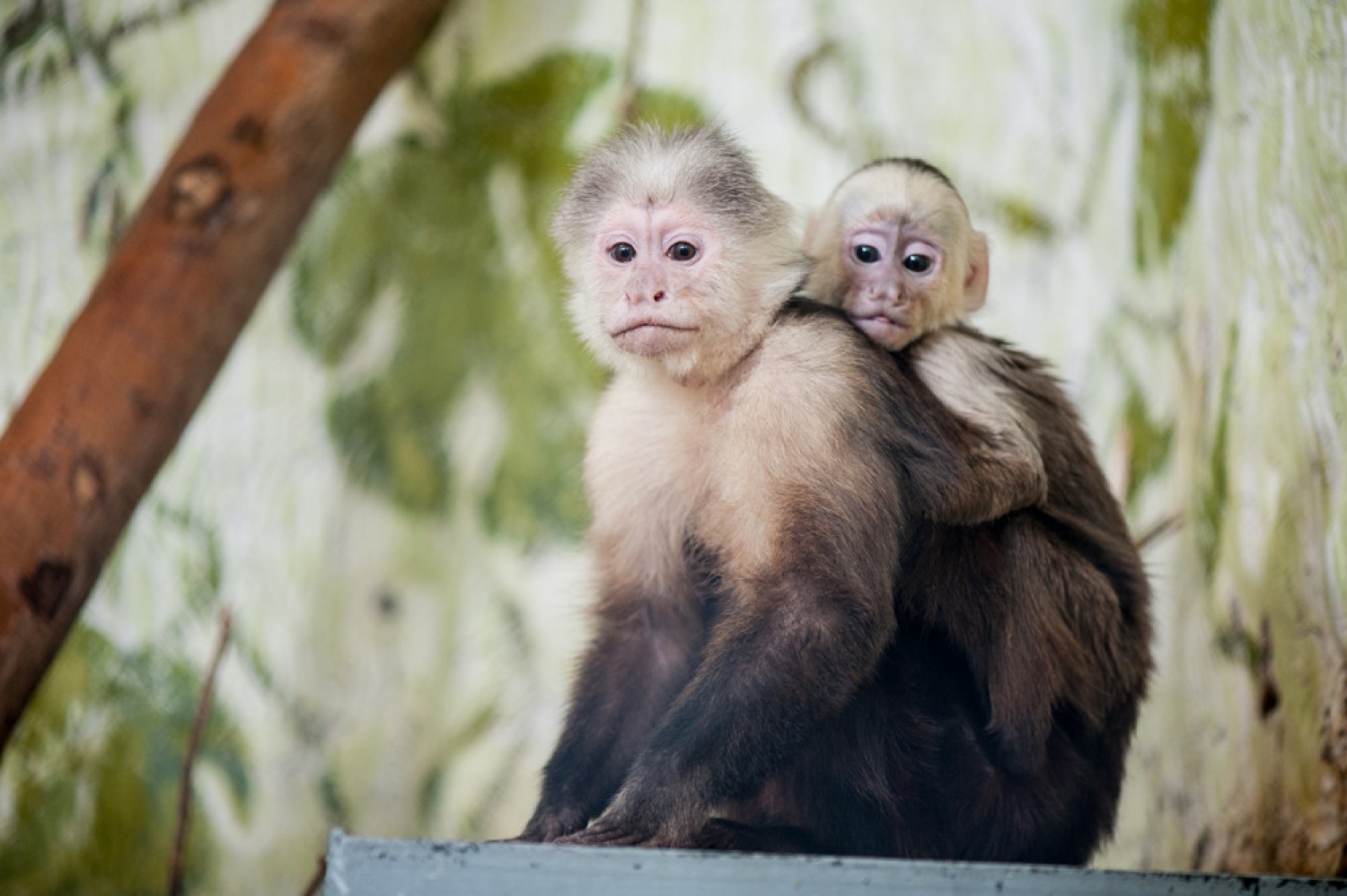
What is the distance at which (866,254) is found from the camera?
83.1 inches

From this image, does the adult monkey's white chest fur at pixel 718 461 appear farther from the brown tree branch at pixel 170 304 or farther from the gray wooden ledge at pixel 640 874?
the brown tree branch at pixel 170 304

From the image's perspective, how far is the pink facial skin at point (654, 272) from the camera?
1828mm

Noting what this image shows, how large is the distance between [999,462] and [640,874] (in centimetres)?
84

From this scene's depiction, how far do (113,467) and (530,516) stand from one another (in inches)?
44.2

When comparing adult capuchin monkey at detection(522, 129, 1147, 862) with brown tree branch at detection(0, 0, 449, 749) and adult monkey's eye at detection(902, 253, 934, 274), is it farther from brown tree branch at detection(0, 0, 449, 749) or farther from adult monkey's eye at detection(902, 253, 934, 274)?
brown tree branch at detection(0, 0, 449, 749)

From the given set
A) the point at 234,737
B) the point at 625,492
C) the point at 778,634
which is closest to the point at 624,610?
the point at 625,492

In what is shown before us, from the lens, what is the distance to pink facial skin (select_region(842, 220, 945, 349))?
80.0 inches

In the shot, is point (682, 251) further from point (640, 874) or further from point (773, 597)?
point (640, 874)

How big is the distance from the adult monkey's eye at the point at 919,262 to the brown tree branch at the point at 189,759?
177cm

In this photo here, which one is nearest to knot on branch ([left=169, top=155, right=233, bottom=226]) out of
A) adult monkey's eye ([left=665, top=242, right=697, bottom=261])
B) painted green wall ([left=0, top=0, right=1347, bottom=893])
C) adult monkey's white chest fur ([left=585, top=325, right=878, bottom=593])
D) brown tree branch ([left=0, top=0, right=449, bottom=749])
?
brown tree branch ([left=0, top=0, right=449, bottom=749])

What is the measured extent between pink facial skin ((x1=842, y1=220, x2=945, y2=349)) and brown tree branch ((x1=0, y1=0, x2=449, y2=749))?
115 cm

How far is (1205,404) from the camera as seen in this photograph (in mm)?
2725

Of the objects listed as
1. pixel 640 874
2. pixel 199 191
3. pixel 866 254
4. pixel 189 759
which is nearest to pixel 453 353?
pixel 199 191

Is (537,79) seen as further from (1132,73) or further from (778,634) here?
(778,634)
